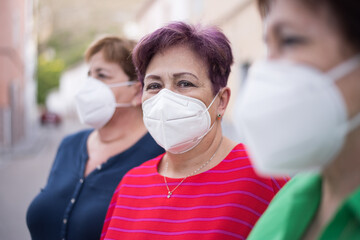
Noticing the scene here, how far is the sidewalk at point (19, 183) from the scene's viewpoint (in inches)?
261

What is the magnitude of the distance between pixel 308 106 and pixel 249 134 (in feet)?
0.70

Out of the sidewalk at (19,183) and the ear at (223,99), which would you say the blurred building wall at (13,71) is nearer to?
the sidewalk at (19,183)

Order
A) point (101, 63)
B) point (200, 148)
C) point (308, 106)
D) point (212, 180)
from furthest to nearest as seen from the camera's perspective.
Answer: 1. point (101, 63)
2. point (200, 148)
3. point (212, 180)
4. point (308, 106)

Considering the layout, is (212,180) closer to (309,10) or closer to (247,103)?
(247,103)

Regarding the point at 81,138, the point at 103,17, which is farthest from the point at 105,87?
the point at 103,17

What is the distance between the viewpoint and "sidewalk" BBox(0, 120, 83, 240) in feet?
21.7

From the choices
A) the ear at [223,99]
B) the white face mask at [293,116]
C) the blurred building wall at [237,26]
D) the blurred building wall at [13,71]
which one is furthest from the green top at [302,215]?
the blurred building wall at [13,71]

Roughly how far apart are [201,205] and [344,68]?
1.11 metres

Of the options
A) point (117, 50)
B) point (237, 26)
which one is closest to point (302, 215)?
point (117, 50)

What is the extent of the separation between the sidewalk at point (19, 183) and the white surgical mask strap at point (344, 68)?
18.4 feet

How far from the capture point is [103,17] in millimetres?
105562

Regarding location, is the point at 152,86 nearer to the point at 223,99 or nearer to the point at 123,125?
the point at 223,99

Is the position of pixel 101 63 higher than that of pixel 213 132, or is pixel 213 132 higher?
pixel 101 63

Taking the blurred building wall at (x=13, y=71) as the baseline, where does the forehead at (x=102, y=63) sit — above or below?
above
